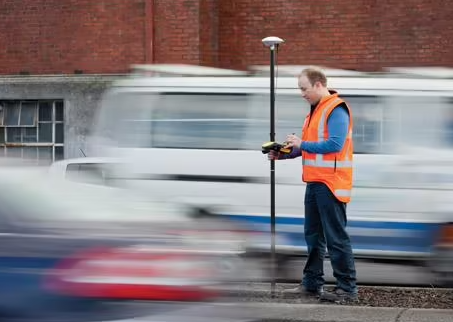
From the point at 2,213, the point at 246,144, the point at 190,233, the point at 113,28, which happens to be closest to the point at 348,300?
the point at 246,144

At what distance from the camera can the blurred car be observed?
401 centimetres

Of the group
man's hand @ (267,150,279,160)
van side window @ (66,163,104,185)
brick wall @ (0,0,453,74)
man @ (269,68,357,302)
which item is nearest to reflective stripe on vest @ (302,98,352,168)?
man @ (269,68,357,302)

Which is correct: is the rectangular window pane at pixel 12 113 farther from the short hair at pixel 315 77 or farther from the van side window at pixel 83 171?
the short hair at pixel 315 77

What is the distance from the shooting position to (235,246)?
5164 mm

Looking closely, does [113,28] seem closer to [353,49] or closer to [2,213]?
[353,49]

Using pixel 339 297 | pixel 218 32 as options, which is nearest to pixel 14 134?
pixel 218 32

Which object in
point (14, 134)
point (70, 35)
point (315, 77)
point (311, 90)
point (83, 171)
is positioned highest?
point (70, 35)

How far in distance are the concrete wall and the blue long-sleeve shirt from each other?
9.20 meters

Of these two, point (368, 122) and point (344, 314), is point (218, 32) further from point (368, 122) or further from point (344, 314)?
point (344, 314)

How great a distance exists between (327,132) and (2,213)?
3.41m

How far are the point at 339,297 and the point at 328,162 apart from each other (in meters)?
1.15

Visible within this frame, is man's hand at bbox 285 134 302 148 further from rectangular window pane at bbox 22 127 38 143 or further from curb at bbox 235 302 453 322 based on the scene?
rectangular window pane at bbox 22 127 38 143

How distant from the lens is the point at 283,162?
8.31 meters

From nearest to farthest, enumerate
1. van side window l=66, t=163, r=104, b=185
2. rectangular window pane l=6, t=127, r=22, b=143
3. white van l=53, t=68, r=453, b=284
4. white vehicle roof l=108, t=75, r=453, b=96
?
white van l=53, t=68, r=453, b=284, white vehicle roof l=108, t=75, r=453, b=96, van side window l=66, t=163, r=104, b=185, rectangular window pane l=6, t=127, r=22, b=143
